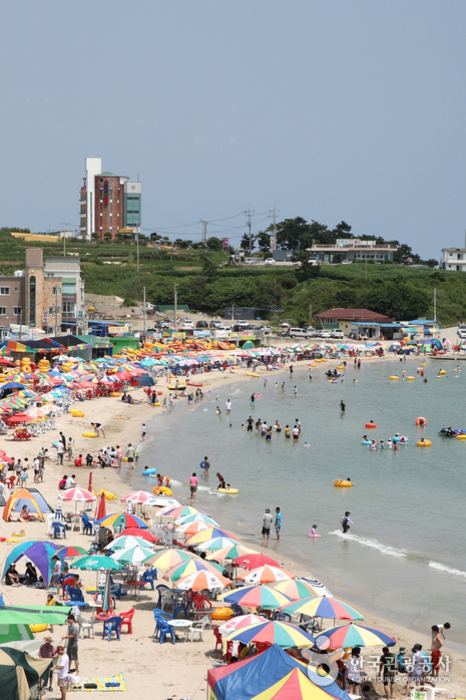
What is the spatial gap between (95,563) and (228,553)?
9.70 ft

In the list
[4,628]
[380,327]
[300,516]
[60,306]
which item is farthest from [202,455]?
[380,327]

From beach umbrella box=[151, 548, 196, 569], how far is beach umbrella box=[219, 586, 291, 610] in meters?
1.63

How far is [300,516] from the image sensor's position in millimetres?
23438

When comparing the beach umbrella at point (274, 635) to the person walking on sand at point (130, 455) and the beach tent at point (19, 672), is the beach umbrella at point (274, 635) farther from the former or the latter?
the person walking on sand at point (130, 455)

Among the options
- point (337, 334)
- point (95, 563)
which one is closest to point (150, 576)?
point (95, 563)

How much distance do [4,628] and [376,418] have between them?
116 feet

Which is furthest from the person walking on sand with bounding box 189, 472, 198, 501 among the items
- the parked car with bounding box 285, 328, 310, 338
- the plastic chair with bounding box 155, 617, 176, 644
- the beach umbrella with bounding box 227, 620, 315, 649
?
the parked car with bounding box 285, 328, 310, 338

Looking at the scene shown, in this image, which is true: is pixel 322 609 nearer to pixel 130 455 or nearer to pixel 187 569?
pixel 187 569

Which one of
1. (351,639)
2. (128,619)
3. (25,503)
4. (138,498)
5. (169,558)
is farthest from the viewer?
(138,498)

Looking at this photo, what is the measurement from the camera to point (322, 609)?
494 inches

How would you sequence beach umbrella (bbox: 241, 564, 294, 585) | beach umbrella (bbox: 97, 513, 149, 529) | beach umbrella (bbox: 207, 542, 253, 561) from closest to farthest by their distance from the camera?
beach umbrella (bbox: 241, 564, 294, 585) → beach umbrella (bbox: 207, 542, 253, 561) → beach umbrella (bbox: 97, 513, 149, 529)

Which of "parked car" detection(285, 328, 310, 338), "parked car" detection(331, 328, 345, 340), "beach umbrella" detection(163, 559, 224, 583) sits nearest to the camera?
"beach umbrella" detection(163, 559, 224, 583)

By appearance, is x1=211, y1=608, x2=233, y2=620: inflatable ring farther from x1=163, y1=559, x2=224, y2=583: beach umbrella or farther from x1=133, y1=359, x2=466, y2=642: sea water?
x1=133, y1=359, x2=466, y2=642: sea water

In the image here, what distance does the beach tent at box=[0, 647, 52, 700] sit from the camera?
9.01m
